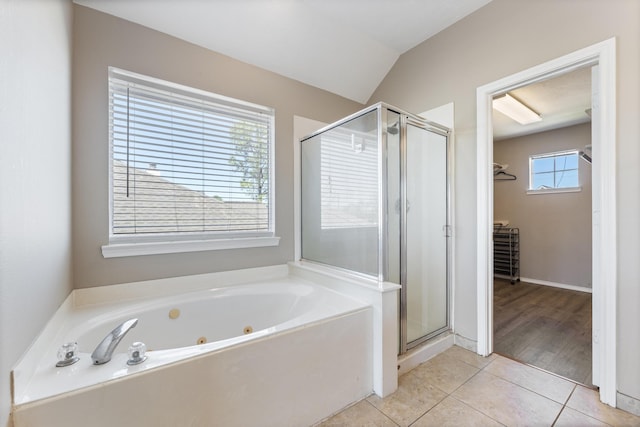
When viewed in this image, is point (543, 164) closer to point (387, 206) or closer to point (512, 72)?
point (512, 72)

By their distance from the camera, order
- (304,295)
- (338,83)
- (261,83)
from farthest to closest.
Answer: (338,83)
(261,83)
(304,295)

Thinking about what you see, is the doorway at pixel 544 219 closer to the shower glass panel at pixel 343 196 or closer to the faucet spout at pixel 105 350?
the shower glass panel at pixel 343 196

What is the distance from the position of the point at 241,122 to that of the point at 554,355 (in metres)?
2.99

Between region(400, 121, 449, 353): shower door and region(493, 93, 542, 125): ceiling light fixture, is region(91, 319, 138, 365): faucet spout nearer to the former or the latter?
region(400, 121, 449, 353): shower door

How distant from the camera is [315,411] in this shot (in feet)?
4.32

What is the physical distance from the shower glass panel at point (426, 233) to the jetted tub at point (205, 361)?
652 mm

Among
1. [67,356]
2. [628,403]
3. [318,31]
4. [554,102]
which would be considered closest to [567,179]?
[554,102]

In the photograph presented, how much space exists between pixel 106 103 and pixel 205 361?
5.49 feet

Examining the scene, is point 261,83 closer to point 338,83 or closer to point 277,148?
point 277,148

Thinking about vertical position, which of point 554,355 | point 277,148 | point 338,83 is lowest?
point 554,355

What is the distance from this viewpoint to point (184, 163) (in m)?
1.96

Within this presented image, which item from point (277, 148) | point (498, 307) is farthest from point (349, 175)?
point (498, 307)

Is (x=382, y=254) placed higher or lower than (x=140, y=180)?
lower

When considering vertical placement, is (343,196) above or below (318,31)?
below
